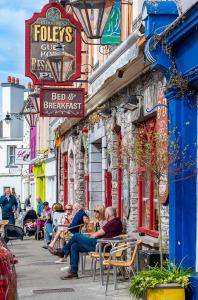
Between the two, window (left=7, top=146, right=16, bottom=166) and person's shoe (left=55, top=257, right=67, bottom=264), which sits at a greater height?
window (left=7, top=146, right=16, bottom=166)

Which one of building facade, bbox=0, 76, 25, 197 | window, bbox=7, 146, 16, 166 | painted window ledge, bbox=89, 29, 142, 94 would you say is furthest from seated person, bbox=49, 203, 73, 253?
window, bbox=7, 146, 16, 166

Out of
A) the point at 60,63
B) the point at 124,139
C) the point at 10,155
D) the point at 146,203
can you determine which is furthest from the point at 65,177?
the point at 10,155

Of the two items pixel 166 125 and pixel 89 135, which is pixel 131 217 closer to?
pixel 166 125

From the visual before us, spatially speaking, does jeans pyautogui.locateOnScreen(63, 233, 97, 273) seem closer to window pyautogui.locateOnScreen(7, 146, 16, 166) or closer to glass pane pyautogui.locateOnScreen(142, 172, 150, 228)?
glass pane pyautogui.locateOnScreen(142, 172, 150, 228)

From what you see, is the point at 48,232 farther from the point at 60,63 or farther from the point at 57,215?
the point at 60,63

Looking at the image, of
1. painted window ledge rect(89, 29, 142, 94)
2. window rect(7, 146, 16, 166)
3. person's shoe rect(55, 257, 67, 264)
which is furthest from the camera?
window rect(7, 146, 16, 166)

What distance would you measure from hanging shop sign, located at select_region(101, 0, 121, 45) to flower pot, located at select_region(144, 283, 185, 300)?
6.65 metres

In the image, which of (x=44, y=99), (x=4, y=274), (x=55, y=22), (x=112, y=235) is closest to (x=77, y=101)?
(x=44, y=99)

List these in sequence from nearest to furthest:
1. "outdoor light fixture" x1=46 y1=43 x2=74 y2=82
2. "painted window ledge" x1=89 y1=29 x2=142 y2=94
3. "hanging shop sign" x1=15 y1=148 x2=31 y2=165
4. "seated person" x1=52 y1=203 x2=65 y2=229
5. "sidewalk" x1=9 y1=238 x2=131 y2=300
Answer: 1. "painted window ledge" x1=89 y1=29 x2=142 y2=94
2. "sidewalk" x1=9 y1=238 x2=131 y2=300
3. "outdoor light fixture" x1=46 y1=43 x2=74 y2=82
4. "seated person" x1=52 y1=203 x2=65 y2=229
5. "hanging shop sign" x1=15 y1=148 x2=31 y2=165

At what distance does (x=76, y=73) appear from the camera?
14.4m

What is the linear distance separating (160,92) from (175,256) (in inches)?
115

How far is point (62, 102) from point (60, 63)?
5.18ft

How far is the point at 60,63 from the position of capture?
45.1ft

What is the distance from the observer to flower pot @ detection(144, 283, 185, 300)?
743 centimetres
